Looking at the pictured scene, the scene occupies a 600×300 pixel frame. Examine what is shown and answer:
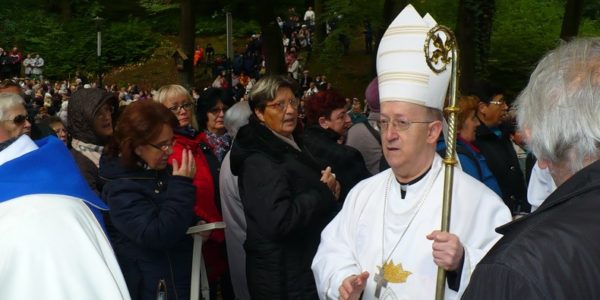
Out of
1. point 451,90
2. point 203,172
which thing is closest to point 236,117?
point 203,172

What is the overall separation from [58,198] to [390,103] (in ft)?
5.53

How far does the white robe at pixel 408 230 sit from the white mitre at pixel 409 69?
305mm

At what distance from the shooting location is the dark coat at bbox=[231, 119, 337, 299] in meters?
4.67

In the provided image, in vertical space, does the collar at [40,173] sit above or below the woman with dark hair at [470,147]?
above

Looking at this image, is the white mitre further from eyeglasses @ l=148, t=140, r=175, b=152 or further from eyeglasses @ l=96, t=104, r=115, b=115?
eyeglasses @ l=96, t=104, r=115, b=115

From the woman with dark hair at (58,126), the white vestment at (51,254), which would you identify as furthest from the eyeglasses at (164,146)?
the woman with dark hair at (58,126)

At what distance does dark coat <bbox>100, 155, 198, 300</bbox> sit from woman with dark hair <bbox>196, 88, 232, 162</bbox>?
2.09 meters

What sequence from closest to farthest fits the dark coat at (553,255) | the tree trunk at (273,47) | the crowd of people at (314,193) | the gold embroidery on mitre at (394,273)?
the dark coat at (553,255)
the crowd of people at (314,193)
the gold embroidery on mitre at (394,273)
the tree trunk at (273,47)

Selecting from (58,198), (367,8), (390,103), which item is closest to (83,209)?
(58,198)

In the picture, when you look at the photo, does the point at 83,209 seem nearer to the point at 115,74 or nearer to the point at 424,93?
the point at 424,93

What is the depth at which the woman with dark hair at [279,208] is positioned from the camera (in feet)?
15.3

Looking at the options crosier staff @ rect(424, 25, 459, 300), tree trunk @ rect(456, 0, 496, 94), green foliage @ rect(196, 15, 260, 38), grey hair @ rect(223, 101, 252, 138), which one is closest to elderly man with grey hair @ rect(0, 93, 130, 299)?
crosier staff @ rect(424, 25, 459, 300)

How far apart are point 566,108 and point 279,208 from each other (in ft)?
8.52

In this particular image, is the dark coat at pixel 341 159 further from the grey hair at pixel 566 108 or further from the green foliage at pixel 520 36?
the green foliage at pixel 520 36
